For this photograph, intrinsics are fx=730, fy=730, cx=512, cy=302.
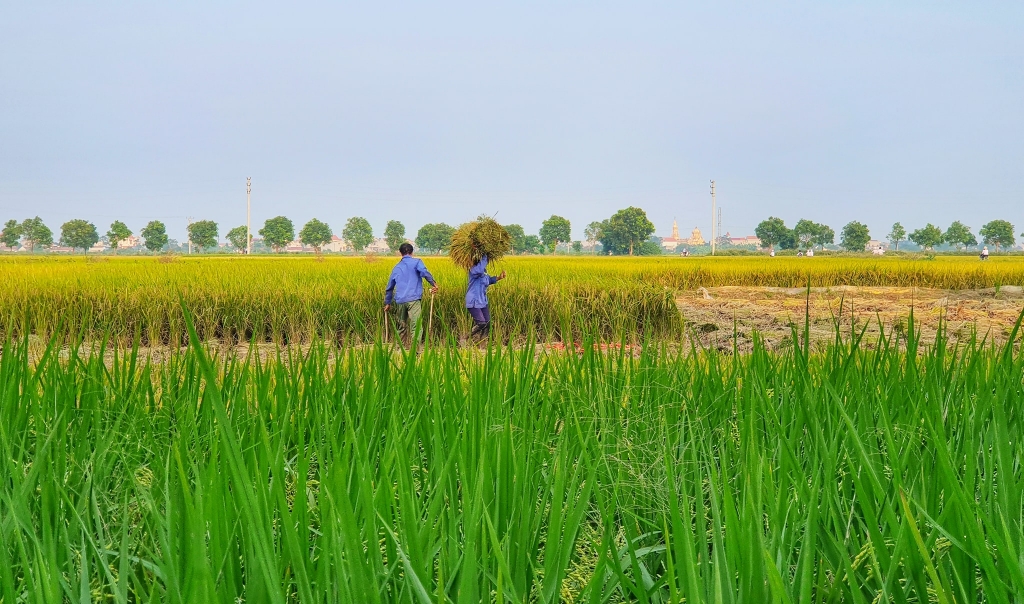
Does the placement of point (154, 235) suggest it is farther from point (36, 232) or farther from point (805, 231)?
point (805, 231)

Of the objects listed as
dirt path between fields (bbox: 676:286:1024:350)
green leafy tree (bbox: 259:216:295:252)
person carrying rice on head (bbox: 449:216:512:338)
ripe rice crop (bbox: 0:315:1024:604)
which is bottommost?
dirt path between fields (bbox: 676:286:1024:350)

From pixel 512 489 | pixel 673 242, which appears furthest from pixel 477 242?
pixel 673 242

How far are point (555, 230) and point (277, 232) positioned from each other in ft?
123

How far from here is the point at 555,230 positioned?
103m

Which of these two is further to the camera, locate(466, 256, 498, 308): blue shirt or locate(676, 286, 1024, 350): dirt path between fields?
locate(676, 286, 1024, 350): dirt path between fields

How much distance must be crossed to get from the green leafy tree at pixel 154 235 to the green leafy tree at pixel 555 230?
167 ft

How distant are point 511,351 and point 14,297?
864 cm

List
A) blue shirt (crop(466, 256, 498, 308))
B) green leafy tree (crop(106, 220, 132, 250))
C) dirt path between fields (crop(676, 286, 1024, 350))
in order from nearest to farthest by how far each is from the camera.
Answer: blue shirt (crop(466, 256, 498, 308)), dirt path between fields (crop(676, 286, 1024, 350)), green leafy tree (crop(106, 220, 132, 250))

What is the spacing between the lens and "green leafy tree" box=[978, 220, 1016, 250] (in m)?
93.3

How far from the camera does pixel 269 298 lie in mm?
9141

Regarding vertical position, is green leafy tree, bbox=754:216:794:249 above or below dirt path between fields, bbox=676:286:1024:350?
above

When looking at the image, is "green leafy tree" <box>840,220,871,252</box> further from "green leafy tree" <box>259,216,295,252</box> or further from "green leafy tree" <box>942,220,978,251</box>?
"green leafy tree" <box>259,216,295,252</box>

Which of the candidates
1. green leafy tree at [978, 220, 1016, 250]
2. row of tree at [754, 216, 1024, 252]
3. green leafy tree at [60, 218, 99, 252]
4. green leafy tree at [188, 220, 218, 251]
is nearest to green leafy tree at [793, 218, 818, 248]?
row of tree at [754, 216, 1024, 252]

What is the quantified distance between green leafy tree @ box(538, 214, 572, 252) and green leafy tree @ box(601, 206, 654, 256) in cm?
715
